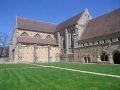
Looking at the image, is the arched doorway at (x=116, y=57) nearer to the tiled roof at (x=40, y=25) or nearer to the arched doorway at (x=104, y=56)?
the arched doorway at (x=104, y=56)

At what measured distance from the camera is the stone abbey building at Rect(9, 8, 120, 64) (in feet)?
87.6

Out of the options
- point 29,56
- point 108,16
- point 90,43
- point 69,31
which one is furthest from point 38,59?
point 108,16

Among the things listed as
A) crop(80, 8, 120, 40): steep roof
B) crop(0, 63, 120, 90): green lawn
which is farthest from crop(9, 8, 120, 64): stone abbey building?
crop(0, 63, 120, 90): green lawn

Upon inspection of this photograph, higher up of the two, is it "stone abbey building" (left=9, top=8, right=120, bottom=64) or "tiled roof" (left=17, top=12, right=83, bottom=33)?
"tiled roof" (left=17, top=12, right=83, bottom=33)

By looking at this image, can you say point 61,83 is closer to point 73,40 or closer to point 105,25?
point 105,25

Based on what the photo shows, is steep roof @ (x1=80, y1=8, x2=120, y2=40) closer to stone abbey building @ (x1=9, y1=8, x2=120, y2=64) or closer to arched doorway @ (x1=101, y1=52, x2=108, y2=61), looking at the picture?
stone abbey building @ (x1=9, y1=8, x2=120, y2=64)

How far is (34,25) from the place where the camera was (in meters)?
44.7

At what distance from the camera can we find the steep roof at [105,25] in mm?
27000

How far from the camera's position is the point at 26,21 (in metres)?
44.0

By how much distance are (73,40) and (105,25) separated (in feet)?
33.9

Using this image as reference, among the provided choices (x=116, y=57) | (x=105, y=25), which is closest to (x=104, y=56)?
(x=116, y=57)

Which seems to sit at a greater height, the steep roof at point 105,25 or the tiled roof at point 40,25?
the tiled roof at point 40,25

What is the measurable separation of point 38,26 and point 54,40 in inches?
267

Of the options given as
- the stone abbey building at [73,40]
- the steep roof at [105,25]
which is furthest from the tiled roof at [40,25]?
the steep roof at [105,25]
